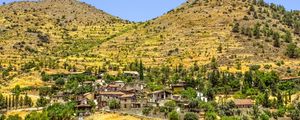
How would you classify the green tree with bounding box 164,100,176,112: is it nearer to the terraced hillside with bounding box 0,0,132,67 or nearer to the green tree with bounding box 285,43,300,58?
the green tree with bounding box 285,43,300,58

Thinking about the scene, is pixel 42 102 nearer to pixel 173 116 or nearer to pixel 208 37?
pixel 173 116

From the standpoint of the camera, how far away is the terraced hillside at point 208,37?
465 ft

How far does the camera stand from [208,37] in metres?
156

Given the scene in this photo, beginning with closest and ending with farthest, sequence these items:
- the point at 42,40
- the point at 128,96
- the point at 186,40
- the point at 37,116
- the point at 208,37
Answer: the point at 37,116
the point at 128,96
the point at 208,37
the point at 186,40
the point at 42,40

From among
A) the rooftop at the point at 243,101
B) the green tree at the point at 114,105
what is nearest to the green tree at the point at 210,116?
the rooftop at the point at 243,101

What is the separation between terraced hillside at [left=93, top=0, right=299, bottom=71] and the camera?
141875mm

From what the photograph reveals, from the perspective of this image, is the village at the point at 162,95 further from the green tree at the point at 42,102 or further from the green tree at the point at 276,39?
the green tree at the point at 276,39

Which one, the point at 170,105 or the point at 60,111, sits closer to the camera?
the point at 60,111

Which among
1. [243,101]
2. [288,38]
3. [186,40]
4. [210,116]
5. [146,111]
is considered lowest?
[210,116]

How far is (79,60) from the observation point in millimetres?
148875

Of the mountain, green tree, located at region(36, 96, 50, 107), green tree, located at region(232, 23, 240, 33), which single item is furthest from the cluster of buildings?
green tree, located at region(232, 23, 240, 33)

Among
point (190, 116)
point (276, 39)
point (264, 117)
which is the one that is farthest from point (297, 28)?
point (190, 116)

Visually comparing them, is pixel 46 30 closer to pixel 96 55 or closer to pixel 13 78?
pixel 96 55

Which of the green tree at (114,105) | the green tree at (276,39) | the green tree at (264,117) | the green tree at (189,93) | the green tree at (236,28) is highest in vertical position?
the green tree at (236,28)
